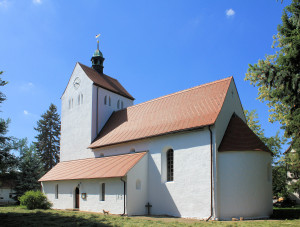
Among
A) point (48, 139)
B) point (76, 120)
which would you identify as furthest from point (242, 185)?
point (48, 139)

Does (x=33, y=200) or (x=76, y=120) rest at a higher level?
(x=76, y=120)

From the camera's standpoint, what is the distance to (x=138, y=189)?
2009cm

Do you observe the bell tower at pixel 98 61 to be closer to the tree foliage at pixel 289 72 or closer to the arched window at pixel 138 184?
the arched window at pixel 138 184

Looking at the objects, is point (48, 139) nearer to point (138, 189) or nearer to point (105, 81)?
point (105, 81)

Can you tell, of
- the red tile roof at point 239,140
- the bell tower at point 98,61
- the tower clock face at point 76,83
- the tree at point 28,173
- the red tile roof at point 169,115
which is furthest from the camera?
the tree at point 28,173

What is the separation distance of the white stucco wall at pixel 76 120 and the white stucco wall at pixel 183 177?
27.2 feet

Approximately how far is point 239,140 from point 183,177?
13.7ft

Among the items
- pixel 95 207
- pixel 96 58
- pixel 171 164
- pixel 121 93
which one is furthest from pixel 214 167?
pixel 96 58

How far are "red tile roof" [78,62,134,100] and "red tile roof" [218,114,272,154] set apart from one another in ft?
46.5

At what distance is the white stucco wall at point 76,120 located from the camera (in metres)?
27.7

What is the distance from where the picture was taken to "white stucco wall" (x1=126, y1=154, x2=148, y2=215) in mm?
19281

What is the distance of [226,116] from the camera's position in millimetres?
19531

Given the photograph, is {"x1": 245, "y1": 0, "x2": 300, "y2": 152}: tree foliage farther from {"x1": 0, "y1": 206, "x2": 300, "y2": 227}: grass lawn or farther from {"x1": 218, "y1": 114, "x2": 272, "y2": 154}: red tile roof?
{"x1": 0, "y1": 206, "x2": 300, "y2": 227}: grass lawn

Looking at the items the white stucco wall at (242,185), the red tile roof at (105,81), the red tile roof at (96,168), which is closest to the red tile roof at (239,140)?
the white stucco wall at (242,185)
